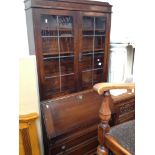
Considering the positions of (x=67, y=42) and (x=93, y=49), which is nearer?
(x=67, y=42)

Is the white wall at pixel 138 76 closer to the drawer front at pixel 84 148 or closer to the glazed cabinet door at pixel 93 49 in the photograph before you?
the drawer front at pixel 84 148

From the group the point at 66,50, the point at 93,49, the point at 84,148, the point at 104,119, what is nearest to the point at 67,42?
the point at 66,50

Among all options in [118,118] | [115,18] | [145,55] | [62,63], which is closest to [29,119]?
[62,63]

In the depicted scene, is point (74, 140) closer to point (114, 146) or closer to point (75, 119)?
point (75, 119)

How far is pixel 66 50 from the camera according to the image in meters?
1.83

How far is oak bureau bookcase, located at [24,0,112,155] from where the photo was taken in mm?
1559

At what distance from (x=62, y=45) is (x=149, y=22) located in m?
1.43

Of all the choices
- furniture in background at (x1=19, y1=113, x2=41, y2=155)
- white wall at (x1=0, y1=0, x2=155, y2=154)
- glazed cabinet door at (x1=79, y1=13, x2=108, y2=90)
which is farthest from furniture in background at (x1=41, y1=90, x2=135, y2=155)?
white wall at (x1=0, y1=0, x2=155, y2=154)

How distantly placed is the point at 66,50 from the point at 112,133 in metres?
1.06

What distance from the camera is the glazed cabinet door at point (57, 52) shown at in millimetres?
1652

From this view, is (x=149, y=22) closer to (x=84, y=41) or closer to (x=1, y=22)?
(x=1, y=22)

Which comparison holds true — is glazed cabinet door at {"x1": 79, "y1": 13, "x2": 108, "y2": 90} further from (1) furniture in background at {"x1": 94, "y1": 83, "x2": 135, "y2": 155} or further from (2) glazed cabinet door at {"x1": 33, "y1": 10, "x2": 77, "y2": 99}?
(1) furniture in background at {"x1": 94, "y1": 83, "x2": 135, "y2": 155}

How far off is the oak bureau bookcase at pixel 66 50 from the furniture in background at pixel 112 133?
50 cm

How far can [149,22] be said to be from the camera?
44cm
